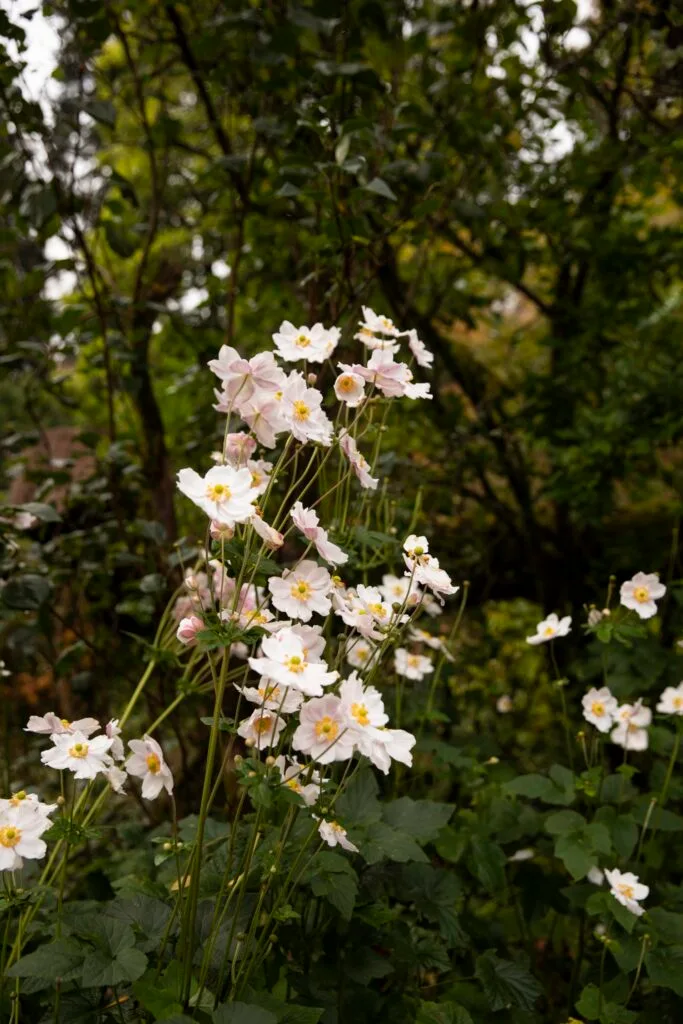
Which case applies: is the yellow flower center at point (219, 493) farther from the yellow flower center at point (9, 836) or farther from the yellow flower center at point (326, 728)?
the yellow flower center at point (9, 836)

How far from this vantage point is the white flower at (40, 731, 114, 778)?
1.15m

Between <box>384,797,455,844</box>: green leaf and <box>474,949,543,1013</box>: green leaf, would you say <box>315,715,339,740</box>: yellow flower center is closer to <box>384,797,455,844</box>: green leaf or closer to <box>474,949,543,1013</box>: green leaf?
<box>384,797,455,844</box>: green leaf

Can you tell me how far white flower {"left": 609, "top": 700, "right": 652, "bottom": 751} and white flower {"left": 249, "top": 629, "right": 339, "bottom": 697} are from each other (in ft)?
3.30

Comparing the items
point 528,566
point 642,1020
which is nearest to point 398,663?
point 642,1020

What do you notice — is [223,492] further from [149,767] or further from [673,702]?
[673,702]

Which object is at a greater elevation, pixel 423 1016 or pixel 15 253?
pixel 15 253

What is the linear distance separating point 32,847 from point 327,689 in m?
0.48

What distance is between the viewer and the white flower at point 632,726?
1771 mm

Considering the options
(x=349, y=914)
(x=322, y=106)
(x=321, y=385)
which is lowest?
(x=349, y=914)

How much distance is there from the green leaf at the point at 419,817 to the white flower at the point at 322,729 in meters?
0.56

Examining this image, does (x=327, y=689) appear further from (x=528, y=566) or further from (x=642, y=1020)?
(x=528, y=566)

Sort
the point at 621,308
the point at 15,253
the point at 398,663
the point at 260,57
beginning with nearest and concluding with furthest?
the point at 398,663, the point at 260,57, the point at 15,253, the point at 621,308

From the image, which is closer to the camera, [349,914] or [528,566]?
[349,914]

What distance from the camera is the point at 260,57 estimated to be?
2.19m
